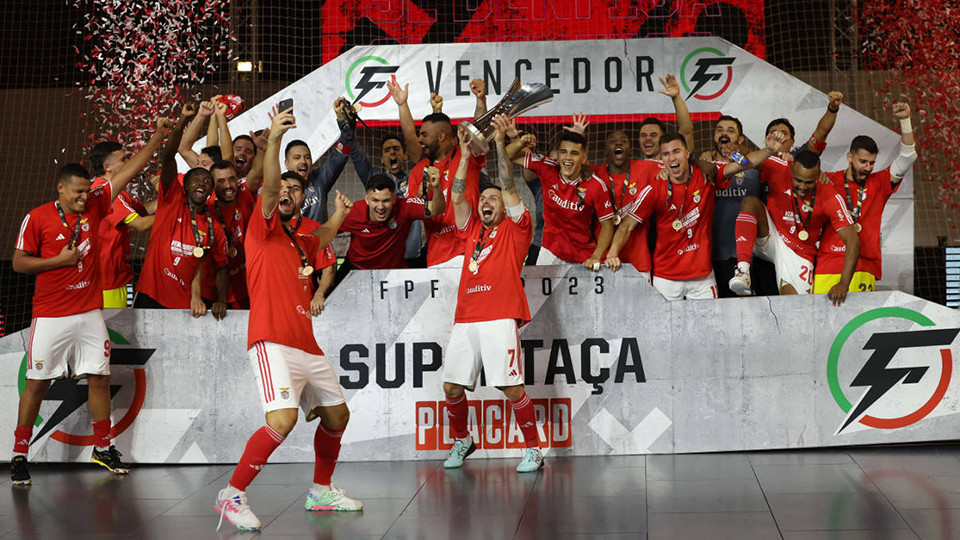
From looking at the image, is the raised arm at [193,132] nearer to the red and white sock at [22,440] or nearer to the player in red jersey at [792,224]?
the red and white sock at [22,440]

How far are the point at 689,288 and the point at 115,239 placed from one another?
4721mm

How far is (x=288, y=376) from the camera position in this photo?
5762mm

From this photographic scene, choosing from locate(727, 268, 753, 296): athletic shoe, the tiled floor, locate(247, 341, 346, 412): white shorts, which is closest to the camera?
the tiled floor

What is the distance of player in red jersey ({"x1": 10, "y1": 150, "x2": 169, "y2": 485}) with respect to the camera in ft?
23.4

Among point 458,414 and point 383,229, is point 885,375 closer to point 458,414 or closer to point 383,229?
point 458,414

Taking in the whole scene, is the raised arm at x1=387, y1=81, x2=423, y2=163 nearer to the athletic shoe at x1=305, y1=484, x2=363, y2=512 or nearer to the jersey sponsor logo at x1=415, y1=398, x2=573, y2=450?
the jersey sponsor logo at x1=415, y1=398, x2=573, y2=450

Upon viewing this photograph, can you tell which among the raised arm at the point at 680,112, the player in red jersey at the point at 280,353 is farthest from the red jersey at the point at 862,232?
the player in red jersey at the point at 280,353

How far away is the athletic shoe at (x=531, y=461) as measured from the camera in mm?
7055

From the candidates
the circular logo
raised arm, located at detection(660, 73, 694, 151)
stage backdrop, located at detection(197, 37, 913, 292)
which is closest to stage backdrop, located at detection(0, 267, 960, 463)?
raised arm, located at detection(660, 73, 694, 151)

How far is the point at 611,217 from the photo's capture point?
814 centimetres

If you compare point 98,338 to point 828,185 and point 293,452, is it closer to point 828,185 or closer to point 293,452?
point 293,452

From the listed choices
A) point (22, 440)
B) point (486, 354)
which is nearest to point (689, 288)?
point (486, 354)

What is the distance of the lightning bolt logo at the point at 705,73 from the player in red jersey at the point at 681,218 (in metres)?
1.61

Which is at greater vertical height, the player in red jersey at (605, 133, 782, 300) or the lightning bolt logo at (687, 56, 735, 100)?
the lightning bolt logo at (687, 56, 735, 100)
